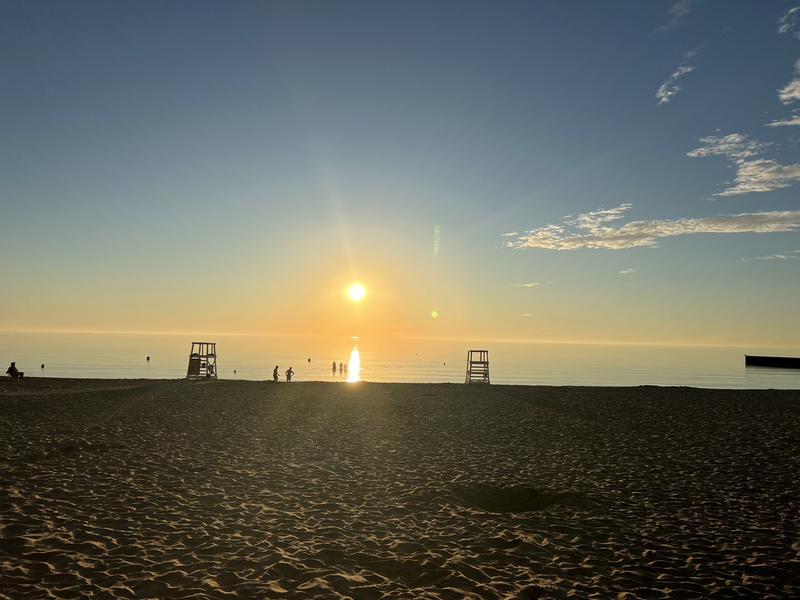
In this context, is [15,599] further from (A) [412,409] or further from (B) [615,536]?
(A) [412,409]

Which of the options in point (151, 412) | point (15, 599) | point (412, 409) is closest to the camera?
point (15, 599)

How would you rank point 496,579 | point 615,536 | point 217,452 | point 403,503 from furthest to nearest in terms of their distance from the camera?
point 217,452, point 403,503, point 615,536, point 496,579

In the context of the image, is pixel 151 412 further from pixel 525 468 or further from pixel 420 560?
pixel 420 560

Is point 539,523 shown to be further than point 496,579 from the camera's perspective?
Yes

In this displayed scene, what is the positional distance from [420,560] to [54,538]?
19.9 feet

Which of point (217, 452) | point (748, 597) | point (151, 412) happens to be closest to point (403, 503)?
point (748, 597)

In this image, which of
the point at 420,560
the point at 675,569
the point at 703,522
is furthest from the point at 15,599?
the point at 703,522

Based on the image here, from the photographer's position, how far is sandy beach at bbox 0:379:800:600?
24.6 ft

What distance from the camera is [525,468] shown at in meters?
14.5

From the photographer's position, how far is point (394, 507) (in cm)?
1106

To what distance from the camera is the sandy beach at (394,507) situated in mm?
7488

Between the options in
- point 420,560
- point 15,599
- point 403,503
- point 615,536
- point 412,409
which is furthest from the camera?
point 412,409

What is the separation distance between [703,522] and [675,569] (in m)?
2.71

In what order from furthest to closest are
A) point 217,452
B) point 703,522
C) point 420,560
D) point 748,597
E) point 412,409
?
point 412,409
point 217,452
point 703,522
point 420,560
point 748,597
